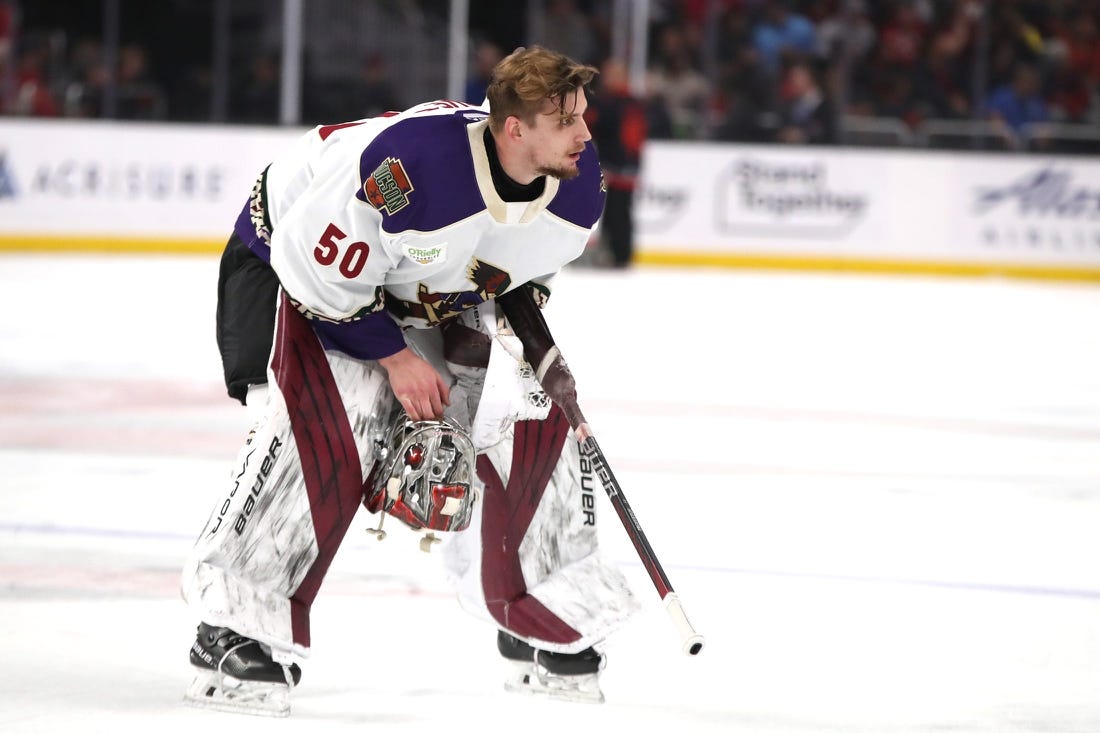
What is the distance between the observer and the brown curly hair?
2318mm

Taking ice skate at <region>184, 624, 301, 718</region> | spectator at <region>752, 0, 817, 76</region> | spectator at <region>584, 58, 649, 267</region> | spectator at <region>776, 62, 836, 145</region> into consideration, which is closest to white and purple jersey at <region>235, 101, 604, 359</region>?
ice skate at <region>184, 624, 301, 718</region>

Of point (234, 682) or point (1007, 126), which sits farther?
point (1007, 126)

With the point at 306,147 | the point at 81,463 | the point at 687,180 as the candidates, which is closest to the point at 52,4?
the point at 687,180

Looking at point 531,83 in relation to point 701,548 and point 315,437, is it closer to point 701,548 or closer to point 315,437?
point 315,437

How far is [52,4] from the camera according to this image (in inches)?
469

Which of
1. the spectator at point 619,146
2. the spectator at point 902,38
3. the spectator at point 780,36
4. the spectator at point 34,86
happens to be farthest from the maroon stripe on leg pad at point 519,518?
the spectator at point 902,38

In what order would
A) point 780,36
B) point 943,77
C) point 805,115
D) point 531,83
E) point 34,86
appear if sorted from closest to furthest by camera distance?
point 531,83 → point 34,86 → point 805,115 → point 943,77 → point 780,36

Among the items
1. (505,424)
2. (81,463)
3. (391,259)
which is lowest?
(81,463)

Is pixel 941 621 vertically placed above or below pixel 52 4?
below

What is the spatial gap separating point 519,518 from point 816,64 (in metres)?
10.8

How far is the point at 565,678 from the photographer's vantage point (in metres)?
2.58

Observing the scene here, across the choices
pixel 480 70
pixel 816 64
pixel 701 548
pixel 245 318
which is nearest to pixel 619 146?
pixel 480 70

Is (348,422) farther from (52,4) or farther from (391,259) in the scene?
(52,4)

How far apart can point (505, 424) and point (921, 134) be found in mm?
10544
